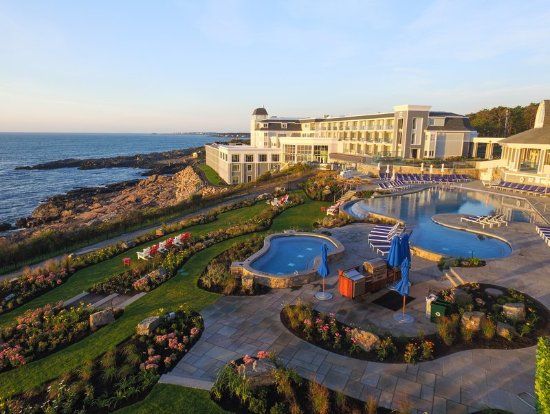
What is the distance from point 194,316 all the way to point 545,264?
→ 15.2 m

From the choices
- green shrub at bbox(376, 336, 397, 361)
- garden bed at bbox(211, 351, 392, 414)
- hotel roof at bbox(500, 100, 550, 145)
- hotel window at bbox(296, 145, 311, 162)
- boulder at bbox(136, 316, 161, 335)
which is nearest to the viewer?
garden bed at bbox(211, 351, 392, 414)

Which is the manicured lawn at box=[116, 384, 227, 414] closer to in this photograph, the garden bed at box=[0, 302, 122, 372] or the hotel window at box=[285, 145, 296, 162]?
the garden bed at box=[0, 302, 122, 372]

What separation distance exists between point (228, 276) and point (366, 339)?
666 centimetres

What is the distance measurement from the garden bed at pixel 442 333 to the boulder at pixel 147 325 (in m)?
4.14

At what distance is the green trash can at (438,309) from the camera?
36.2ft

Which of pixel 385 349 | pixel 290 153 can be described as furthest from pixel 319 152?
pixel 385 349

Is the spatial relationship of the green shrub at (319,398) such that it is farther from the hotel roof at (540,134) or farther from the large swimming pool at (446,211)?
the hotel roof at (540,134)

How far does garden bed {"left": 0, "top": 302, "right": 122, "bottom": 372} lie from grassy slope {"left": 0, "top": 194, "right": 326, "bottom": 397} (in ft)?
1.06

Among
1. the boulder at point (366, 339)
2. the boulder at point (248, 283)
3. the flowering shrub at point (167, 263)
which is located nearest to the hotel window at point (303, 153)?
the flowering shrub at point (167, 263)

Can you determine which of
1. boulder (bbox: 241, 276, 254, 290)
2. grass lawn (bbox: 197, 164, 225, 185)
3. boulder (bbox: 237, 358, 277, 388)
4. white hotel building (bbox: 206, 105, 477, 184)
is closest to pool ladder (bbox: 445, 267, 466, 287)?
boulder (bbox: 241, 276, 254, 290)

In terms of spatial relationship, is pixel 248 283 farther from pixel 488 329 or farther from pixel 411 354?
pixel 488 329

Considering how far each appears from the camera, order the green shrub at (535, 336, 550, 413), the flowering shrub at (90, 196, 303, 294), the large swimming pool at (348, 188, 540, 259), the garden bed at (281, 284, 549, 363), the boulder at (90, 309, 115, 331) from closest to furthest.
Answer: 1. the green shrub at (535, 336, 550, 413)
2. the garden bed at (281, 284, 549, 363)
3. the boulder at (90, 309, 115, 331)
4. the flowering shrub at (90, 196, 303, 294)
5. the large swimming pool at (348, 188, 540, 259)

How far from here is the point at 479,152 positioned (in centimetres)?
6544

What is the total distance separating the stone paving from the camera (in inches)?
320
